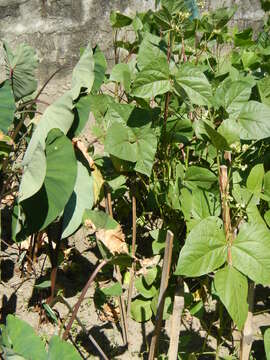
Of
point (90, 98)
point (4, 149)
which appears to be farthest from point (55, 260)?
point (90, 98)

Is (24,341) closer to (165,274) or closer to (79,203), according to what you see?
(165,274)

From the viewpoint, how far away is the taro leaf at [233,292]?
1177mm

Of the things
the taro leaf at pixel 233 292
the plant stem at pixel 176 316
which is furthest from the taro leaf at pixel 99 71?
the taro leaf at pixel 233 292

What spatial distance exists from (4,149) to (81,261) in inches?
27.6

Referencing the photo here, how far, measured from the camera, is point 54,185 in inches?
58.8

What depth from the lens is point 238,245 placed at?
125 cm

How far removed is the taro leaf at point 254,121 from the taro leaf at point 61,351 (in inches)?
26.1

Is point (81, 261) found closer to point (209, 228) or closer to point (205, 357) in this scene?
point (205, 357)

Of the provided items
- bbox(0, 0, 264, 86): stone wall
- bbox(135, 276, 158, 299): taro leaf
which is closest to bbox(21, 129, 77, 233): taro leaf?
bbox(135, 276, 158, 299): taro leaf

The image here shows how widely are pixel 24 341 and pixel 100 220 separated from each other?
39cm

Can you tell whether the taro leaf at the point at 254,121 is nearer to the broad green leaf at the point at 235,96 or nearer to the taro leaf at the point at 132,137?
the broad green leaf at the point at 235,96

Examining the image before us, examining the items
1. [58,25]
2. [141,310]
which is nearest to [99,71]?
[141,310]

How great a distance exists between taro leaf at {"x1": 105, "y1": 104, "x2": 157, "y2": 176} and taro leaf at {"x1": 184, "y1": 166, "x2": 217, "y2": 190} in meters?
0.11

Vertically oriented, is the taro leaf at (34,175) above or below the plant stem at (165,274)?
above
